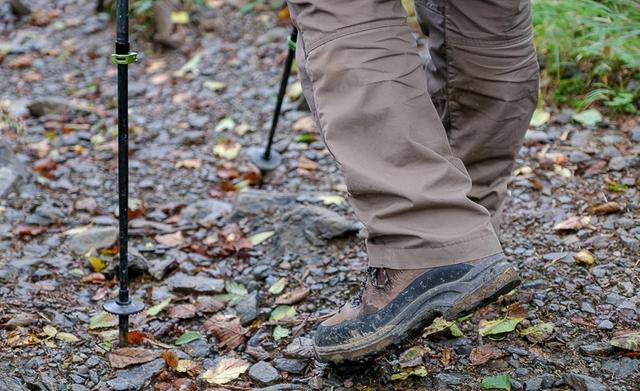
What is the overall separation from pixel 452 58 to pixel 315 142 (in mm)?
1842

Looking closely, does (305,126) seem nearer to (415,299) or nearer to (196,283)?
(196,283)

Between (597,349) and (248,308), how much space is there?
113 centimetres

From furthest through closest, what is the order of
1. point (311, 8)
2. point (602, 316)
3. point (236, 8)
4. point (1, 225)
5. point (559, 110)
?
point (236, 8)
point (559, 110)
point (1, 225)
point (602, 316)
point (311, 8)

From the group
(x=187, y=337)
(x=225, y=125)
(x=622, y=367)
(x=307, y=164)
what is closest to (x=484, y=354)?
(x=622, y=367)

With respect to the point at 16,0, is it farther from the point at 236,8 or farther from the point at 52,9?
the point at 236,8

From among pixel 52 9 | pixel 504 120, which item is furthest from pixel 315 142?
pixel 52 9

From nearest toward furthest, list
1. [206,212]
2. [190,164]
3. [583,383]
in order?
[583,383] → [206,212] → [190,164]

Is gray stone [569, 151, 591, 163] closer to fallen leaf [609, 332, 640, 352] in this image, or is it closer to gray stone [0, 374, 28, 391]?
fallen leaf [609, 332, 640, 352]

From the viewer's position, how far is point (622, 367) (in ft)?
7.02

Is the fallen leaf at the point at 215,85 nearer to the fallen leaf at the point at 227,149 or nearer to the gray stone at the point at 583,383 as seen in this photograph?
the fallen leaf at the point at 227,149

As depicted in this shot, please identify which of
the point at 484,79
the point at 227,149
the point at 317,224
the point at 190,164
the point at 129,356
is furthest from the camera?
the point at 227,149

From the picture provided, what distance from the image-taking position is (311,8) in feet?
6.19

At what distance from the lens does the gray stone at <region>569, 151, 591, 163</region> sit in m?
3.44

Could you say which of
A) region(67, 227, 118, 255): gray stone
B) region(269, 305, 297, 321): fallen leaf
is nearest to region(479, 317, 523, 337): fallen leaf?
region(269, 305, 297, 321): fallen leaf
